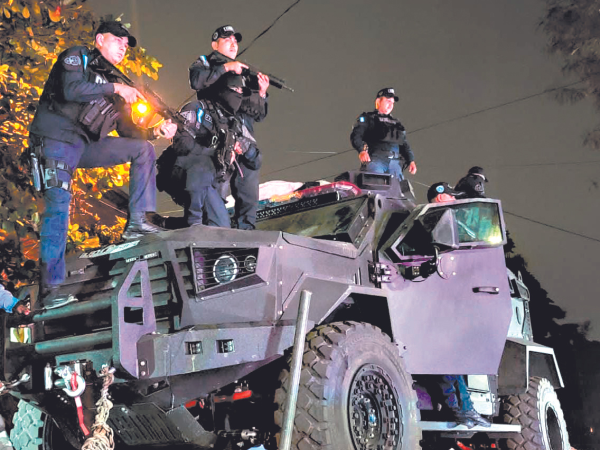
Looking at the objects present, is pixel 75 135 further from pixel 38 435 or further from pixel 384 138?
pixel 384 138

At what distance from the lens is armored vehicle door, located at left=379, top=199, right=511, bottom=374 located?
19.1 ft

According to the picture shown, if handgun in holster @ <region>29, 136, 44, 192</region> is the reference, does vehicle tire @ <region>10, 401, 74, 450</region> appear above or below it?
below

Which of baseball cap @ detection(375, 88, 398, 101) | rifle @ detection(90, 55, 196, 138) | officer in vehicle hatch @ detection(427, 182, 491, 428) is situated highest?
baseball cap @ detection(375, 88, 398, 101)

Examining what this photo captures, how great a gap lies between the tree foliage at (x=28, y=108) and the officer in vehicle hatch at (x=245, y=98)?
6.52ft

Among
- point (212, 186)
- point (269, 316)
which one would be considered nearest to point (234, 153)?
point (212, 186)

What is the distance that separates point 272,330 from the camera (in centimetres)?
467

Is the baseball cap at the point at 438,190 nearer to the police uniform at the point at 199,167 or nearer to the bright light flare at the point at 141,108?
the police uniform at the point at 199,167

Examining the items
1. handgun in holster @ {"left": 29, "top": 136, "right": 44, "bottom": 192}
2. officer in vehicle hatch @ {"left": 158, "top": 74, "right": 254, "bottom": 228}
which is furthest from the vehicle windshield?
handgun in holster @ {"left": 29, "top": 136, "right": 44, "bottom": 192}

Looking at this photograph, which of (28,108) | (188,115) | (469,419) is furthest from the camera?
(28,108)

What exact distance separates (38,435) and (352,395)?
256 cm

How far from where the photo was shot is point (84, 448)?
4.12m

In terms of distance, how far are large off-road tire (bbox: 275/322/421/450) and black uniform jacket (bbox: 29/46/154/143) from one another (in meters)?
2.23

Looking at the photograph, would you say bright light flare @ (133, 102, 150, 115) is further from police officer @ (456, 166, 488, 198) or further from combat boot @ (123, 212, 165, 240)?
police officer @ (456, 166, 488, 198)

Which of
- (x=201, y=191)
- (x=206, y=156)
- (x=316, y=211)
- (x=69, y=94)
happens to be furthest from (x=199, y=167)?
(x=69, y=94)
